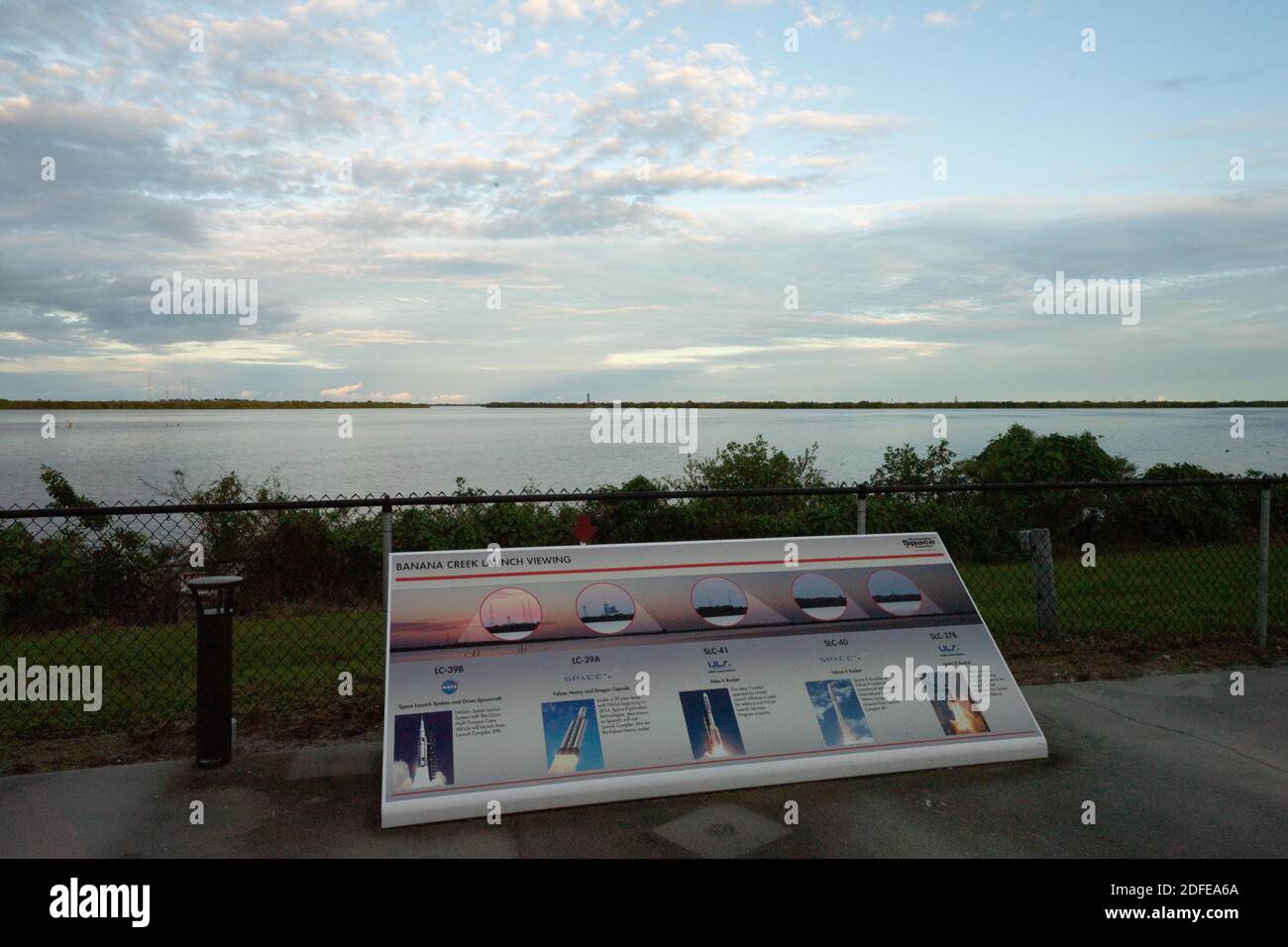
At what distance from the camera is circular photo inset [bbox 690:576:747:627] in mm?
5215

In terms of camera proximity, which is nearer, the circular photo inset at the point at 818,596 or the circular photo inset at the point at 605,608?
the circular photo inset at the point at 605,608

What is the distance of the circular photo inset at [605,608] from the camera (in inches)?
198

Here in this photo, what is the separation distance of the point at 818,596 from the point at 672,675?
A: 1.12 m

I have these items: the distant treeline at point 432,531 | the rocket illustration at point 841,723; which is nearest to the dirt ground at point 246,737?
the distant treeline at point 432,531

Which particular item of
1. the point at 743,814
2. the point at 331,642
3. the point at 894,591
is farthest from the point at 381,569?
the point at 743,814

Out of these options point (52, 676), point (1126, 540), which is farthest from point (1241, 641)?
point (52, 676)

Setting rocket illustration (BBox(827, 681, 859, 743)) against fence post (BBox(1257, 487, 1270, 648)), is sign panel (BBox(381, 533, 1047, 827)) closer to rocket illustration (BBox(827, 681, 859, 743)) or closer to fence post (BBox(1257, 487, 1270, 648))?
rocket illustration (BBox(827, 681, 859, 743))

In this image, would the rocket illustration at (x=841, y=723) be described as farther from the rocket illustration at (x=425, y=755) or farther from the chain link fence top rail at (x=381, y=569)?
the rocket illustration at (x=425, y=755)

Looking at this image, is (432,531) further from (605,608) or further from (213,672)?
(605,608)

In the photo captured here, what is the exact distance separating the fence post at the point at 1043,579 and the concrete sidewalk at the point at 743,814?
2444 mm

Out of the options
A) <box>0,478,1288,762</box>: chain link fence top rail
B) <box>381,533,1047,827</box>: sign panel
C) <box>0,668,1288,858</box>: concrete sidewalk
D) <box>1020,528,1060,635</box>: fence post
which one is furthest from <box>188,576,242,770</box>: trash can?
<box>1020,528,1060,635</box>: fence post
